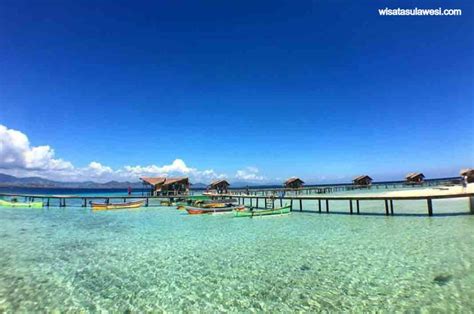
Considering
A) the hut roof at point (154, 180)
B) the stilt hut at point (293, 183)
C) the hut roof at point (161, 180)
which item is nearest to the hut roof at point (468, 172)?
→ the stilt hut at point (293, 183)

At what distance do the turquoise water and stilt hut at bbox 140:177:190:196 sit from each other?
3126 cm

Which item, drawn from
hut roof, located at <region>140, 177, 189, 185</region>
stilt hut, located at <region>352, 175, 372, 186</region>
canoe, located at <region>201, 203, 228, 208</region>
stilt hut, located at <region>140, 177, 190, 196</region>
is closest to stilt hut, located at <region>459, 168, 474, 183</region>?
stilt hut, located at <region>352, 175, 372, 186</region>

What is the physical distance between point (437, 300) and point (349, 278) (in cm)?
248

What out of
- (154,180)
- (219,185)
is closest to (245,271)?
(154,180)

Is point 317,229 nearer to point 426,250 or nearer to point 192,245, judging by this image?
point 426,250

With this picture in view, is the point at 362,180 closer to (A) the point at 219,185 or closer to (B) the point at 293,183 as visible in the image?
(B) the point at 293,183

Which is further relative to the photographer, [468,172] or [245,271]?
[468,172]

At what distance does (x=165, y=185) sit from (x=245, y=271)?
41.4m

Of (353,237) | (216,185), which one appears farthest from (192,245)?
(216,185)

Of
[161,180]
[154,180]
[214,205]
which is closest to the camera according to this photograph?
[214,205]

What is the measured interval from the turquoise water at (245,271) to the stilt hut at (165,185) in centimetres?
3126

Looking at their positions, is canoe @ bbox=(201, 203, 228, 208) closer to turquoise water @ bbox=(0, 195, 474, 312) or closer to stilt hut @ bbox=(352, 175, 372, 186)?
turquoise water @ bbox=(0, 195, 474, 312)

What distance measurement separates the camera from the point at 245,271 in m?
10.4

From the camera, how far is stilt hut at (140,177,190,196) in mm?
49469
